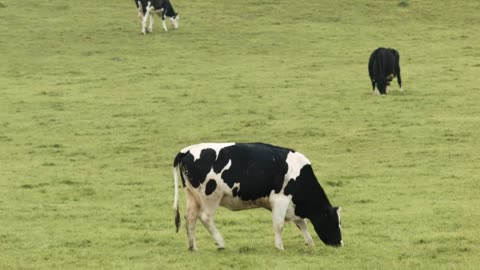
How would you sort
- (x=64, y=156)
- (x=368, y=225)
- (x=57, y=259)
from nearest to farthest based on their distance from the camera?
1. (x=57, y=259)
2. (x=368, y=225)
3. (x=64, y=156)

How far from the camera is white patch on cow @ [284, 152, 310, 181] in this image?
14.7m

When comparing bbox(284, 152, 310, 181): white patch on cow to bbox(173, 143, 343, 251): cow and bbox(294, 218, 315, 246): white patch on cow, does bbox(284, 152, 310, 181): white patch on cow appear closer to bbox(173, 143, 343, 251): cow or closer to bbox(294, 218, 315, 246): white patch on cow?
bbox(173, 143, 343, 251): cow

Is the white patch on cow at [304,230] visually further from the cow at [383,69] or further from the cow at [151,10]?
→ the cow at [151,10]

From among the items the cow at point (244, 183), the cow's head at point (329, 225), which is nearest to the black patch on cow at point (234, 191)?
the cow at point (244, 183)

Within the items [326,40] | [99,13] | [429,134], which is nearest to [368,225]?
[429,134]

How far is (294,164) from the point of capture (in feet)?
48.5

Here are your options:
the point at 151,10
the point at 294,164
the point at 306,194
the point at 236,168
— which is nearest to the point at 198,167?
the point at 236,168

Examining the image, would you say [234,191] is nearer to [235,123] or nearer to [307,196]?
[307,196]

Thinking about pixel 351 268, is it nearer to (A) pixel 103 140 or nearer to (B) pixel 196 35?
(A) pixel 103 140

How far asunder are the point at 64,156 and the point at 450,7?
34.9 meters

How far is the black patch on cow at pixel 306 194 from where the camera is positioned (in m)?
14.8

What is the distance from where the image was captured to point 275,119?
30.6 m

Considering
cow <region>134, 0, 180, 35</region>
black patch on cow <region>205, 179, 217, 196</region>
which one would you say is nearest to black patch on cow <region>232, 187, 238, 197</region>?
black patch on cow <region>205, 179, 217, 196</region>

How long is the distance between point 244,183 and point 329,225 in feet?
5.26
